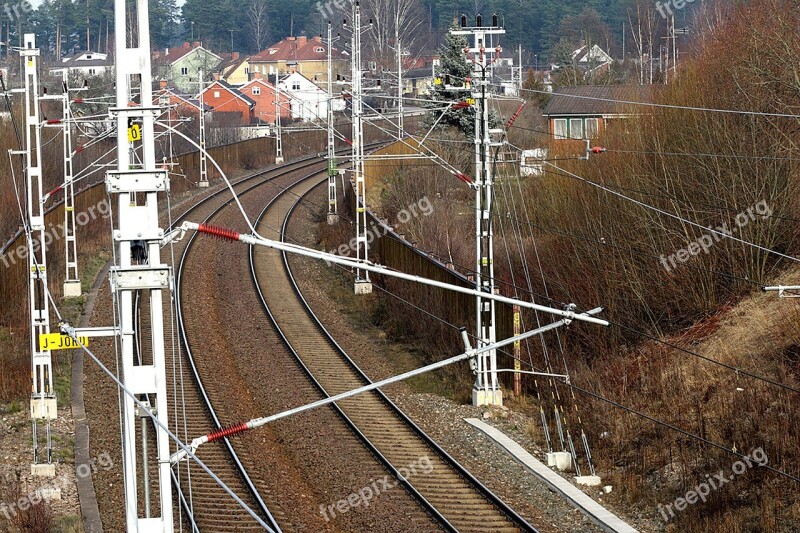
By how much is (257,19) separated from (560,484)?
381 ft

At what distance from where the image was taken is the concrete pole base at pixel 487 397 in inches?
646

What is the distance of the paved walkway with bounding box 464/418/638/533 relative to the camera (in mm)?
11820

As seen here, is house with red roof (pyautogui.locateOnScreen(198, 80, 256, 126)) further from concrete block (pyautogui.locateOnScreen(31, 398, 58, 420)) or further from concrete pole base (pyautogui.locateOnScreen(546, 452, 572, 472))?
concrete pole base (pyautogui.locateOnScreen(546, 452, 572, 472))

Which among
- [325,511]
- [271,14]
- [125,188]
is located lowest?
[325,511]

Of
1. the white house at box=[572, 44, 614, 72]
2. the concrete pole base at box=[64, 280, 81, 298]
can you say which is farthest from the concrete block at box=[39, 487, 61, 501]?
the white house at box=[572, 44, 614, 72]

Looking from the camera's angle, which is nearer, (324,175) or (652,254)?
(652,254)

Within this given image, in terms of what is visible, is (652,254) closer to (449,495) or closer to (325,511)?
(449,495)

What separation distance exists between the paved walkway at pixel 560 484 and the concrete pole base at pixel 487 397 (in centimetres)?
64

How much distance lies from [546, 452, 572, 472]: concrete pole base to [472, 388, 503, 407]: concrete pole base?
100 inches

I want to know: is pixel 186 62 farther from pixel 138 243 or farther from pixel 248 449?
pixel 138 243

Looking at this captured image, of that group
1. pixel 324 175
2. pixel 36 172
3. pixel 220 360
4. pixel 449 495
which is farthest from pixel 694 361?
pixel 324 175

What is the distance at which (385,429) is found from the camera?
1551cm

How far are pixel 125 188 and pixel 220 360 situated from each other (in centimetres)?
1233

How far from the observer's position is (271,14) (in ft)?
437
